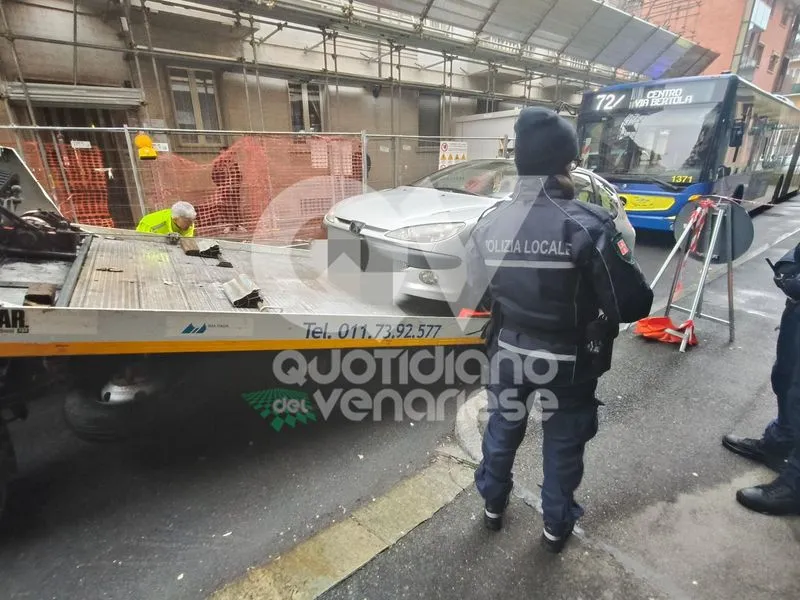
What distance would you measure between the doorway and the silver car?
465 cm

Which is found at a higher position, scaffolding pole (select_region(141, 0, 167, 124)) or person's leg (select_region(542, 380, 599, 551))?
scaffolding pole (select_region(141, 0, 167, 124))

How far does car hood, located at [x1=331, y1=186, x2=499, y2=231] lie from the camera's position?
3.41m

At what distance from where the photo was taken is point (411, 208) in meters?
3.66

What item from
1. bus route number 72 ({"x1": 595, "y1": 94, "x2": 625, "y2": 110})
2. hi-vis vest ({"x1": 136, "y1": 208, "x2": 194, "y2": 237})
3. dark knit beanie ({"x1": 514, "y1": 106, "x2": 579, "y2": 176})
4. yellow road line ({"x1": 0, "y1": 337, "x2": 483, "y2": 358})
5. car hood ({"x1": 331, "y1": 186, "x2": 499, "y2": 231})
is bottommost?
yellow road line ({"x1": 0, "y1": 337, "x2": 483, "y2": 358})

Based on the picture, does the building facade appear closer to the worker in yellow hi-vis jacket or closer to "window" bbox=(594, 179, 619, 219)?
"window" bbox=(594, 179, 619, 219)

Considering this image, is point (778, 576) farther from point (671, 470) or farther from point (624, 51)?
point (624, 51)

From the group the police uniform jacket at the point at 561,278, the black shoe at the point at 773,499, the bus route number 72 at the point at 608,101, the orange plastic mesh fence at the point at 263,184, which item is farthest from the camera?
the bus route number 72 at the point at 608,101

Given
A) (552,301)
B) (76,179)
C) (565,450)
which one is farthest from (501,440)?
(76,179)

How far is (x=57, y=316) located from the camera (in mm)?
1714

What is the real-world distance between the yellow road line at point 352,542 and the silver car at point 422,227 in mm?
1342

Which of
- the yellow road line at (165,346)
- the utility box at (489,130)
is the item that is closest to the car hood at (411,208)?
the yellow road line at (165,346)

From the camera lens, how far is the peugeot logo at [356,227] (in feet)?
11.5

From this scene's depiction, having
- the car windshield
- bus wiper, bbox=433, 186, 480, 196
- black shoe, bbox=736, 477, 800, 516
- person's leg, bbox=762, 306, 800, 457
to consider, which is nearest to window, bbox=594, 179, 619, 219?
the car windshield

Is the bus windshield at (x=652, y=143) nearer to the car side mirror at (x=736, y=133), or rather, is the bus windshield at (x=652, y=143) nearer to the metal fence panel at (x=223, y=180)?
the car side mirror at (x=736, y=133)
